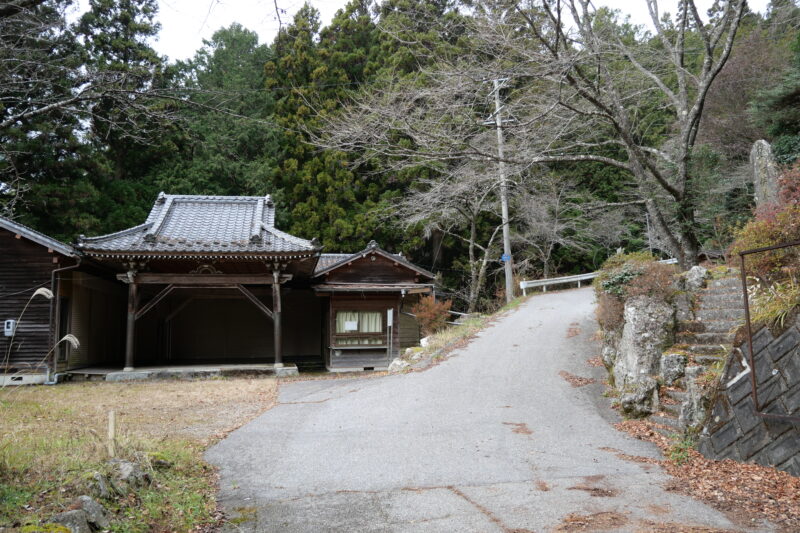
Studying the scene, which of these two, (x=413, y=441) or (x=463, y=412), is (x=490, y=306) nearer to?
(x=463, y=412)

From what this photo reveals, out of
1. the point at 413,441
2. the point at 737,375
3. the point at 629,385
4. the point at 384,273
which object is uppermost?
the point at 384,273

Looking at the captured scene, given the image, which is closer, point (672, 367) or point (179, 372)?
point (672, 367)

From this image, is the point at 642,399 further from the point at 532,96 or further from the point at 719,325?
the point at 532,96

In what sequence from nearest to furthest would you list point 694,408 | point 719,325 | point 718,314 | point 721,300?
point 694,408
point 719,325
point 718,314
point 721,300

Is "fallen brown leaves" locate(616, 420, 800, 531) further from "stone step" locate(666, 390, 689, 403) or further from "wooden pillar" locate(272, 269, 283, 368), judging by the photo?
"wooden pillar" locate(272, 269, 283, 368)

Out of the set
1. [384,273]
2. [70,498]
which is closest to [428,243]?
[384,273]

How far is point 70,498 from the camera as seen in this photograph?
11.9 feet

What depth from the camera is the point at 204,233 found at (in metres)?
15.3

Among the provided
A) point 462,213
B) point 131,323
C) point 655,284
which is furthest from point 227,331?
point 655,284

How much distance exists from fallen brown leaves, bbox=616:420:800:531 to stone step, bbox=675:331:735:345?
240cm

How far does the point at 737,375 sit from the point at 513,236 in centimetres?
1857

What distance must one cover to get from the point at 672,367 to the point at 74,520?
6.82 m

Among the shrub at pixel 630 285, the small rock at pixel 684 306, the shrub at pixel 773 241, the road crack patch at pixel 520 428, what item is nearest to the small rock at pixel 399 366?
the shrub at pixel 630 285

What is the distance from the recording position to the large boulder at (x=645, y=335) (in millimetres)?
7430
